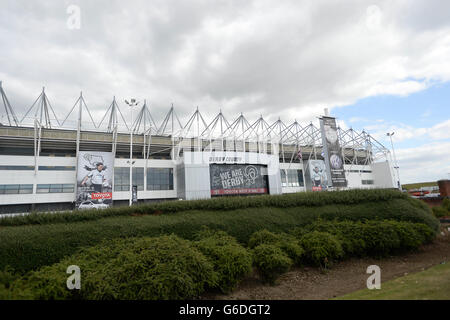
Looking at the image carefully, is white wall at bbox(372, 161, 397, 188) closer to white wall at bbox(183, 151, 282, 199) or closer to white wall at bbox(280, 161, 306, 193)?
white wall at bbox(280, 161, 306, 193)

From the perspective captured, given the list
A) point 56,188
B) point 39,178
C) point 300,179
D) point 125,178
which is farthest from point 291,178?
point 39,178

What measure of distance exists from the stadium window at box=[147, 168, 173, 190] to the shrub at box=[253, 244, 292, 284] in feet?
129

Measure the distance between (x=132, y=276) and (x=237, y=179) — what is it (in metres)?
40.0

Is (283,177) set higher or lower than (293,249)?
higher

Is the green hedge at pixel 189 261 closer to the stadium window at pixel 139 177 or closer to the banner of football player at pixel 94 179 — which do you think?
the banner of football player at pixel 94 179

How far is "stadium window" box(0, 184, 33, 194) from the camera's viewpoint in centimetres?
3541

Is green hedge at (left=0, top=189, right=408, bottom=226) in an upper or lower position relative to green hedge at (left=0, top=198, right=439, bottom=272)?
upper

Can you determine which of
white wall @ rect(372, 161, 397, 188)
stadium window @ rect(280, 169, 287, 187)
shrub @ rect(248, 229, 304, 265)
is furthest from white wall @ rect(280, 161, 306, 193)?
shrub @ rect(248, 229, 304, 265)

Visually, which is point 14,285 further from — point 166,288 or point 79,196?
point 79,196

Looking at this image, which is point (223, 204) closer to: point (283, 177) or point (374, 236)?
point (374, 236)

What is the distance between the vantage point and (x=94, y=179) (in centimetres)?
3812
